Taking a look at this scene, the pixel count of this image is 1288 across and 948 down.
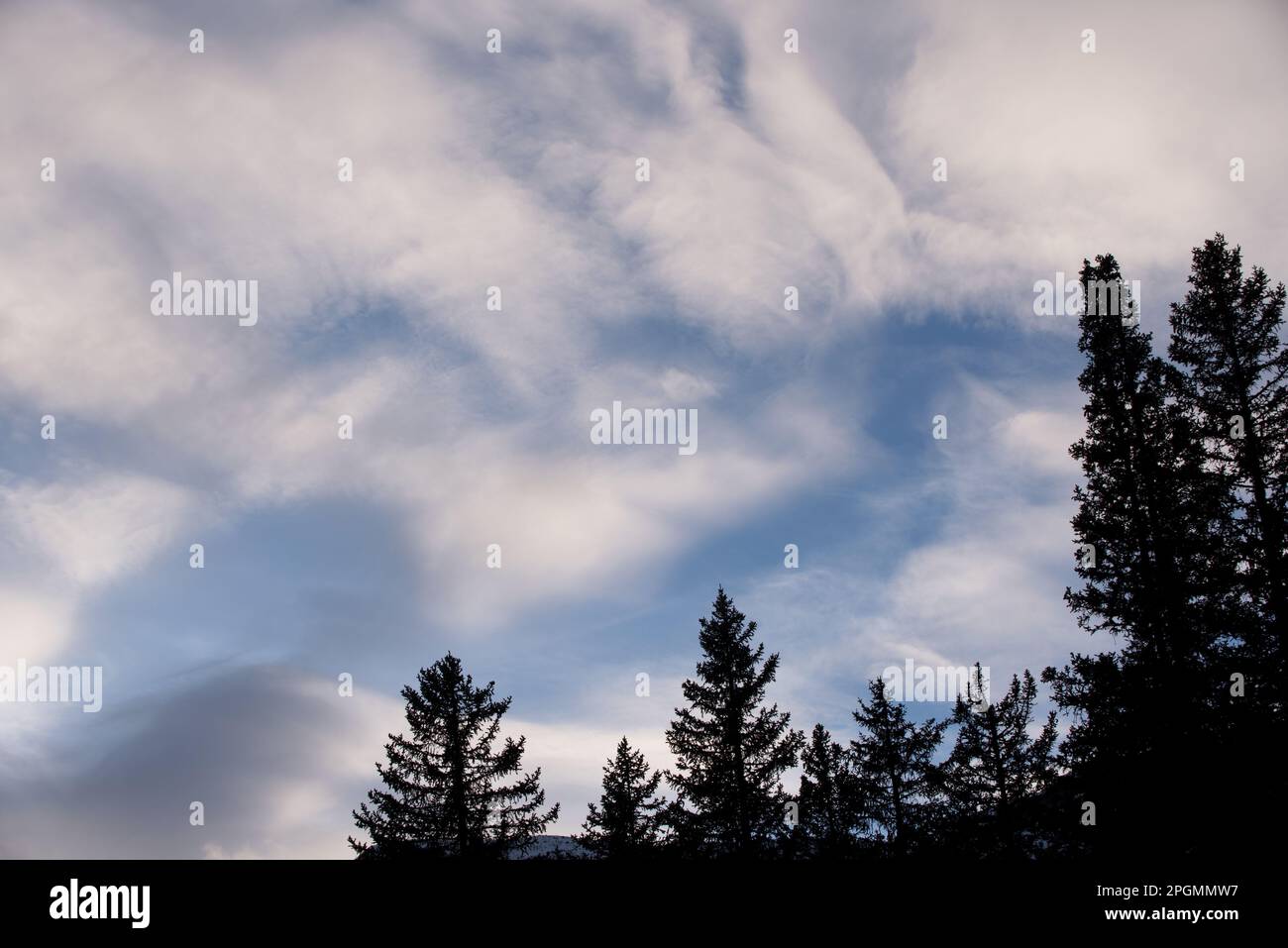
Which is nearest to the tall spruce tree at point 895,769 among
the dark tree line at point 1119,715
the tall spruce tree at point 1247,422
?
the dark tree line at point 1119,715

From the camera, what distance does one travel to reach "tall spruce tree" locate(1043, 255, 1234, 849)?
19.0 m

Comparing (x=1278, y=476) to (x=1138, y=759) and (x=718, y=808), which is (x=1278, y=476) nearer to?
(x=1138, y=759)

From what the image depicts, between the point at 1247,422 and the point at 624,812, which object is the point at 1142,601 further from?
the point at 624,812

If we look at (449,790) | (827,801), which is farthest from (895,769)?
(449,790)

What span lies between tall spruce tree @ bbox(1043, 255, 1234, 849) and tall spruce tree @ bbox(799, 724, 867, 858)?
10.5 metres

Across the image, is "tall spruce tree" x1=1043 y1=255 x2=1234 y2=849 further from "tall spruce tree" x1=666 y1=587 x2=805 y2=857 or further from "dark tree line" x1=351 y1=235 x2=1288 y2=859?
"tall spruce tree" x1=666 y1=587 x2=805 y2=857

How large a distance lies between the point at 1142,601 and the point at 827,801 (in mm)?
16808

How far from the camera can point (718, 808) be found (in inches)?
1184

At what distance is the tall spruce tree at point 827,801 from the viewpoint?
96.3 ft

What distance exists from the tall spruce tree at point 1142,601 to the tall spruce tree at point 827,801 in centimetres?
1053

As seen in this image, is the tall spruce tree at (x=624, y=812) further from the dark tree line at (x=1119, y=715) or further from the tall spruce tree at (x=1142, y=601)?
the tall spruce tree at (x=1142, y=601)
